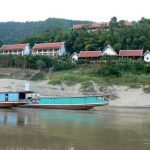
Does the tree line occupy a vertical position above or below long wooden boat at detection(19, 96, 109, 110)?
above

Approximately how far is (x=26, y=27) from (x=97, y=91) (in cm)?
10870

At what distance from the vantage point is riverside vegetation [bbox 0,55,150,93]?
194ft

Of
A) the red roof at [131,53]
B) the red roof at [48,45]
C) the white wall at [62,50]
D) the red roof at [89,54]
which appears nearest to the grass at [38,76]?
the red roof at [89,54]

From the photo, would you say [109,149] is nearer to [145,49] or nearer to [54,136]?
[54,136]

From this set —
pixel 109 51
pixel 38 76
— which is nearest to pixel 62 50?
pixel 109 51

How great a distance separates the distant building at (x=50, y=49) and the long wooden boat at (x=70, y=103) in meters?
43.5

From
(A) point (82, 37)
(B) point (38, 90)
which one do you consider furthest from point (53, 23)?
(B) point (38, 90)

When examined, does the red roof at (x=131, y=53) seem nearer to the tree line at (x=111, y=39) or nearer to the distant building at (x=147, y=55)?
the distant building at (x=147, y=55)

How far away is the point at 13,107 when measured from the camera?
143 feet

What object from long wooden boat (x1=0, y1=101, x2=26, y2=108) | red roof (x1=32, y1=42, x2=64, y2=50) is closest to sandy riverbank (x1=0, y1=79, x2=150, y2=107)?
long wooden boat (x1=0, y1=101, x2=26, y2=108)

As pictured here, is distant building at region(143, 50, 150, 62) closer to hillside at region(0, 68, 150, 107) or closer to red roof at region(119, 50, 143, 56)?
red roof at region(119, 50, 143, 56)

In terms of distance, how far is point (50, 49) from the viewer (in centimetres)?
9106

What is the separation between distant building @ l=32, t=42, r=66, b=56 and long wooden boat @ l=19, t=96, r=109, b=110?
43550 millimetres

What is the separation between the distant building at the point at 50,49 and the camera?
8844cm
